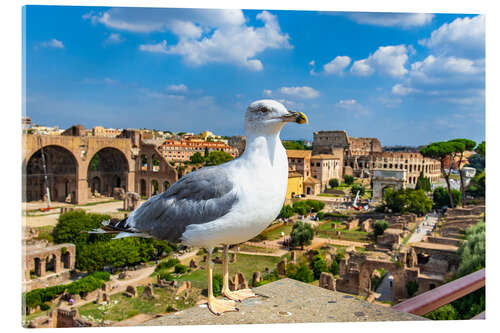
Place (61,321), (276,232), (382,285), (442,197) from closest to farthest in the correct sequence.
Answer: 1. (61,321)
2. (382,285)
3. (276,232)
4. (442,197)

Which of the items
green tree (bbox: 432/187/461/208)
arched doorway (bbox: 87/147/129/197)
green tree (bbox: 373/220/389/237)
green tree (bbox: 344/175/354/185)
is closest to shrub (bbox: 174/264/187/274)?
green tree (bbox: 373/220/389/237)

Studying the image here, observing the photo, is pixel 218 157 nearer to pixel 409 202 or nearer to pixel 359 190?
pixel 359 190

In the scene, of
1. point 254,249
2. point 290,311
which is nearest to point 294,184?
point 254,249

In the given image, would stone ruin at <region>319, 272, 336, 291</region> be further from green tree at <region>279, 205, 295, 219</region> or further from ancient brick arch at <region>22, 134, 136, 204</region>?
ancient brick arch at <region>22, 134, 136, 204</region>

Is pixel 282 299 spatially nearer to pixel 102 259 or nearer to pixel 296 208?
pixel 102 259

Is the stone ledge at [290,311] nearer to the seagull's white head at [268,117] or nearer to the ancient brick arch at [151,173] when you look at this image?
the seagull's white head at [268,117]

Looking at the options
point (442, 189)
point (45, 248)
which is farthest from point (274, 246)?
point (442, 189)
